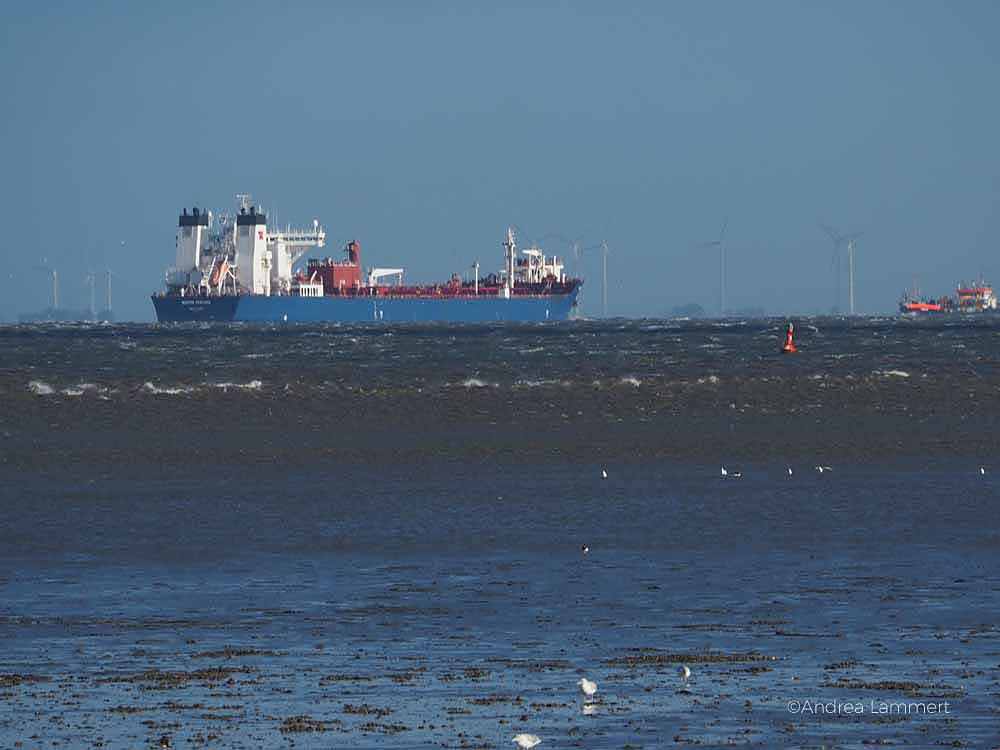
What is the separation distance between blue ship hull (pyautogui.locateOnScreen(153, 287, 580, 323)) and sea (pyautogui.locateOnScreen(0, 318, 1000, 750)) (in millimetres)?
124330

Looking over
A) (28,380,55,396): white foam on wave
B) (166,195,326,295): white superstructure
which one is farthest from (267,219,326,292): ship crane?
(28,380,55,396): white foam on wave

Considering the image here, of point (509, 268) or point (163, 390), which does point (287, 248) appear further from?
point (163, 390)

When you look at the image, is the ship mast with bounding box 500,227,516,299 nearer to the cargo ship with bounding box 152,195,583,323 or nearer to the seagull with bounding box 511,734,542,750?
the cargo ship with bounding box 152,195,583,323

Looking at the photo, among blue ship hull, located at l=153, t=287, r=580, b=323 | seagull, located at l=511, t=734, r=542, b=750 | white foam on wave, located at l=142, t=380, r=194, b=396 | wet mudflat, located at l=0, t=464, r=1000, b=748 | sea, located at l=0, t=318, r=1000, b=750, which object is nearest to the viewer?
seagull, located at l=511, t=734, r=542, b=750

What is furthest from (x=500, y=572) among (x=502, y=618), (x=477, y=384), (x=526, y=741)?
(x=477, y=384)

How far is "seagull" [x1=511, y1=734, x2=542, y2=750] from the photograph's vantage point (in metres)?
11.8

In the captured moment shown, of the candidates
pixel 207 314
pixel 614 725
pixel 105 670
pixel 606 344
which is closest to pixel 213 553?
pixel 105 670

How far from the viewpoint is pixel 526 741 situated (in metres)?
11.9

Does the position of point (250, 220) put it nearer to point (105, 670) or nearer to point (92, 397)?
point (92, 397)

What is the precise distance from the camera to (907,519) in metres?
24.6

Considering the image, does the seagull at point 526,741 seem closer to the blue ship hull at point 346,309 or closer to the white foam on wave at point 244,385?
the white foam on wave at point 244,385

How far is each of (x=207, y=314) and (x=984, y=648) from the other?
164 meters

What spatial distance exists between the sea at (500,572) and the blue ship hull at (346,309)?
4895 inches

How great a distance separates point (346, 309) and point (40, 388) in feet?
418
